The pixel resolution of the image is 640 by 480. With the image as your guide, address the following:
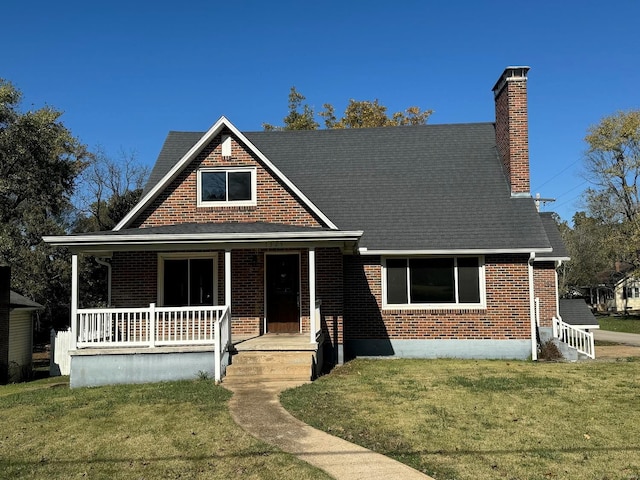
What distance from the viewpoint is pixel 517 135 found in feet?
51.6

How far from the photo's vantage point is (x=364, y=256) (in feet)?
47.7

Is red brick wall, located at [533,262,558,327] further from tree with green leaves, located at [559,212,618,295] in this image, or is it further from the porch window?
tree with green leaves, located at [559,212,618,295]

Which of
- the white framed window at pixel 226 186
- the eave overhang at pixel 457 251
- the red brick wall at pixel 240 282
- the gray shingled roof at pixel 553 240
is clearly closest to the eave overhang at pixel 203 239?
the red brick wall at pixel 240 282

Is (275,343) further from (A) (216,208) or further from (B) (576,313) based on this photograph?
(B) (576,313)

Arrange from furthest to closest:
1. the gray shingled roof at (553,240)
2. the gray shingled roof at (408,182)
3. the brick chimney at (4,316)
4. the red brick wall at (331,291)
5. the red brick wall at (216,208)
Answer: the brick chimney at (4,316), the gray shingled roof at (553,240), the gray shingled roof at (408,182), the red brick wall at (216,208), the red brick wall at (331,291)

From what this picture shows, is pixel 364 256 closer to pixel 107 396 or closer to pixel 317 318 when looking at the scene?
pixel 317 318

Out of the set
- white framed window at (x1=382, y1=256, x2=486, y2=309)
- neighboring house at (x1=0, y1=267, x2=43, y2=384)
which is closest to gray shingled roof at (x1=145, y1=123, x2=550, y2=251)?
white framed window at (x1=382, y1=256, x2=486, y2=309)

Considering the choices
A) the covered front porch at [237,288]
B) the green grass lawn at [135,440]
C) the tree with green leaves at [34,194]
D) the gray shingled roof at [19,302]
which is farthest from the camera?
the tree with green leaves at [34,194]

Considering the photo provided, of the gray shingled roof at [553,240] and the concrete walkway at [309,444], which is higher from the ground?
the gray shingled roof at [553,240]

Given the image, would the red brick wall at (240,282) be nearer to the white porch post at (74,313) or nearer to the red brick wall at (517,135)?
the white porch post at (74,313)

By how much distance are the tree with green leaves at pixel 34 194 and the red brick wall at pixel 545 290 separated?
21.0 metres

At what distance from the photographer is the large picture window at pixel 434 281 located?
14141mm

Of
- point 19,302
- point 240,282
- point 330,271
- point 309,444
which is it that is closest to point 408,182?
point 330,271

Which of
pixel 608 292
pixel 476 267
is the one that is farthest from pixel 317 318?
pixel 608 292
